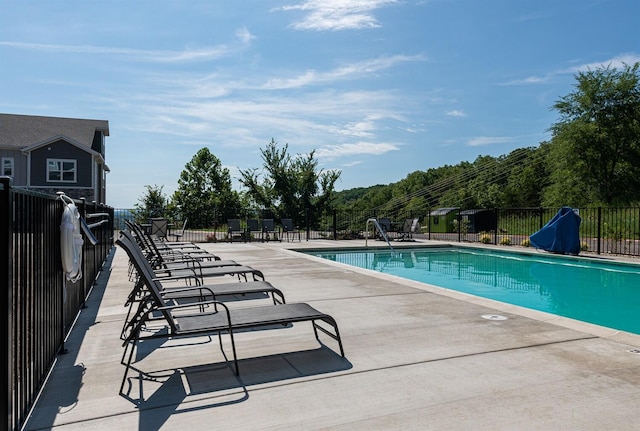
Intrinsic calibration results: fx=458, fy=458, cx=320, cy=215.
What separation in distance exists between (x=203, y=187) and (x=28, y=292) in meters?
34.7

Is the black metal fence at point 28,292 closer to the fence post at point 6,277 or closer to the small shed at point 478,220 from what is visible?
the fence post at point 6,277

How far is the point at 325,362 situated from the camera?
12.2ft

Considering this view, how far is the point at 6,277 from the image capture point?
208cm

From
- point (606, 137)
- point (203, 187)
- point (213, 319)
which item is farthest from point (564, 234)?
point (203, 187)

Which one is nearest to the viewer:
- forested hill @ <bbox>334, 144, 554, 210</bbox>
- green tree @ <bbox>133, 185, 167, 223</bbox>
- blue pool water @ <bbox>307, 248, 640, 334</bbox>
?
blue pool water @ <bbox>307, 248, 640, 334</bbox>

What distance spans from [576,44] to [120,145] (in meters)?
29.2

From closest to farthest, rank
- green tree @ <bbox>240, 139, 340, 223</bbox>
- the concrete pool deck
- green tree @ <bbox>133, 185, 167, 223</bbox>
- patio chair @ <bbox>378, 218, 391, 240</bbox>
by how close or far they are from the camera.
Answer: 1. the concrete pool deck
2. patio chair @ <bbox>378, 218, 391, 240</bbox>
3. green tree @ <bbox>240, 139, 340, 223</bbox>
4. green tree @ <bbox>133, 185, 167, 223</bbox>

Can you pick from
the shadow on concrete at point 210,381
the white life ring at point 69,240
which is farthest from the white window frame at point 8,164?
the shadow on concrete at point 210,381

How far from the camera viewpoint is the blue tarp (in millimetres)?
13703

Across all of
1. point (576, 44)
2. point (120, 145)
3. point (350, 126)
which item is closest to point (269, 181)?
point (350, 126)

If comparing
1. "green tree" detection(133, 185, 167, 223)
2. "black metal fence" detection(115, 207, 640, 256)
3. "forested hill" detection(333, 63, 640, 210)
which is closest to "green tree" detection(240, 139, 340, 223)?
"black metal fence" detection(115, 207, 640, 256)

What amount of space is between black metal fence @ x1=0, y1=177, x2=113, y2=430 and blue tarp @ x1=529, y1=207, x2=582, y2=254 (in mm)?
13680

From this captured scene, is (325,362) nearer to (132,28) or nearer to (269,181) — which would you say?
(132,28)

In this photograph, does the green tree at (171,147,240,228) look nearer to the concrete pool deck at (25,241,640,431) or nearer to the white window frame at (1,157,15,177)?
the white window frame at (1,157,15,177)
